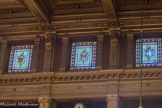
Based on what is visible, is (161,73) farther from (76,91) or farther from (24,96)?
(24,96)

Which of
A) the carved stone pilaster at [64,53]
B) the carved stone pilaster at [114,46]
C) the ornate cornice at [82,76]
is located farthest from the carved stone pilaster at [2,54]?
the carved stone pilaster at [114,46]

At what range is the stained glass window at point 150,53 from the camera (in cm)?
1720

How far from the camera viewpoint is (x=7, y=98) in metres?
18.2

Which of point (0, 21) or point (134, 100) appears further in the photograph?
point (0, 21)

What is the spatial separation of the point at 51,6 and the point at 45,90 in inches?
168

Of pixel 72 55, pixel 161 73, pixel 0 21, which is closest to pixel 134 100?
pixel 161 73

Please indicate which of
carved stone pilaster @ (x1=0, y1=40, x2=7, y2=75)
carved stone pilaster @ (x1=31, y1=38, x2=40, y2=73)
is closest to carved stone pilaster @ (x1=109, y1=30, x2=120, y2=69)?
carved stone pilaster @ (x1=31, y1=38, x2=40, y2=73)

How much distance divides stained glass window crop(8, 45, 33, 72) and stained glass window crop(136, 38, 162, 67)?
553cm

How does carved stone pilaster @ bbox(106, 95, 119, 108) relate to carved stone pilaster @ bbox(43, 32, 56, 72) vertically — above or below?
below

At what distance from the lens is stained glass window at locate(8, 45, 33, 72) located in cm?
1881

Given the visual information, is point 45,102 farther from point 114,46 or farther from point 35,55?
point 114,46

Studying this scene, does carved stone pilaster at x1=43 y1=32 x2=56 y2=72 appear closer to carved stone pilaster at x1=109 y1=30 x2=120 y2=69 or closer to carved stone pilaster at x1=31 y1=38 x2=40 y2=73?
carved stone pilaster at x1=31 y1=38 x2=40 y2=73

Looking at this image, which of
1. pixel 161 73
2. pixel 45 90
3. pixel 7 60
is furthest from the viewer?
pixel 7 60

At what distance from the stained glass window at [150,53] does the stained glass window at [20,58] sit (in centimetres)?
553
